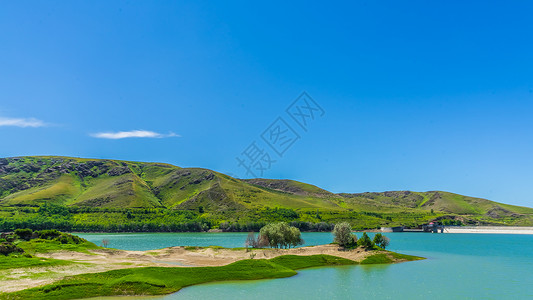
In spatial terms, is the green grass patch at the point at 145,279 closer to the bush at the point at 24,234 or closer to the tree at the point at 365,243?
the tree at the point at 365,243

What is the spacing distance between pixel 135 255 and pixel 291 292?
54789mm

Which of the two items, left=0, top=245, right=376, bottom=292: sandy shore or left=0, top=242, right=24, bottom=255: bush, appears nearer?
left=0, top=245, right=376, bottom=292: sandy shore

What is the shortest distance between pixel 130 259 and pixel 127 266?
15431mm

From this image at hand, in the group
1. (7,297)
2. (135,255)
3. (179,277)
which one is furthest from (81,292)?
(135,255)

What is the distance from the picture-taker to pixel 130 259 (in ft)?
269

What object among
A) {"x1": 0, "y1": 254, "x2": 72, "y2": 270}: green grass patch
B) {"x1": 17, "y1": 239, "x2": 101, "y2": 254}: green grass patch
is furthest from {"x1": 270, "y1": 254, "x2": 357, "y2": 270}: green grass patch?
{"x1": 17, "y1": 239, "x2": 101, "y2": 254}: green grass patch

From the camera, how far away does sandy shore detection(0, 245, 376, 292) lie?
52.6 meters

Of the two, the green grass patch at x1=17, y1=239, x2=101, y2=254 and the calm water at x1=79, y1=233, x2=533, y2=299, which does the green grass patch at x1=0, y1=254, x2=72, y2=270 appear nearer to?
the green grass patch at x1=17, y1=239, x2=101, y2=254

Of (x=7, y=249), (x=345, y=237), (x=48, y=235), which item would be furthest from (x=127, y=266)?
(x=345, y=237)

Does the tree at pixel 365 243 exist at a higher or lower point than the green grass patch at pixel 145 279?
higher

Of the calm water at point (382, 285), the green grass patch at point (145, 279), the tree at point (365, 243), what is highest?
the tree at point (365, 243)

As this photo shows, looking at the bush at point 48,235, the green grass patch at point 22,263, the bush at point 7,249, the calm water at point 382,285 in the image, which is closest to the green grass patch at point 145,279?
the calm water at point 382,285

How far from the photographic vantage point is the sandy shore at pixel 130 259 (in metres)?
52.6

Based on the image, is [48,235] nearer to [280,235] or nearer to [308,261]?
[280,235]
